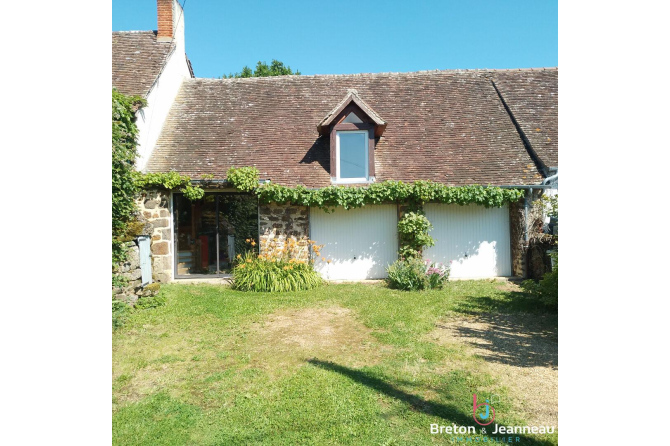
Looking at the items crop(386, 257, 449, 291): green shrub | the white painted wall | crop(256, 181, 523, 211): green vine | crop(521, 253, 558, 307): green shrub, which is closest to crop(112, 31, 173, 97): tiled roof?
the white painted wall

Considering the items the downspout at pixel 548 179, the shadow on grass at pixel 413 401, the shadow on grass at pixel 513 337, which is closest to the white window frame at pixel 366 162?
the downspout at pixel 548 179

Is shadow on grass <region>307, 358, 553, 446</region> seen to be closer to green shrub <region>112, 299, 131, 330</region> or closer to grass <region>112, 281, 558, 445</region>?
grass <region>112, 281, 558, 445</region>

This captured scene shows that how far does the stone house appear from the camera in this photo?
942cm

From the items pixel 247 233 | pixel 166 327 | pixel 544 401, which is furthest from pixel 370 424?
pixel 247 233

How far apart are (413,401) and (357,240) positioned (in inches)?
254

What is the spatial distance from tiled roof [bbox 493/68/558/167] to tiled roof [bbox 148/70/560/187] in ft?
1.13

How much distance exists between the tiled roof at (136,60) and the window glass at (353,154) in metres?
5.51

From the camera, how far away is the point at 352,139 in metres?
9.83

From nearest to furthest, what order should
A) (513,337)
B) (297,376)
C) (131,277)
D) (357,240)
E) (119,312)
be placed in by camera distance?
(297,376)
(513,337)
(119,312)
(131,277)
(357,240)

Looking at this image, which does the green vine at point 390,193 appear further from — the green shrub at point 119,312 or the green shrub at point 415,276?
the green shrub at point 119,312

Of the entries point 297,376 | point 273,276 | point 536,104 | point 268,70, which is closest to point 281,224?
point 273,276

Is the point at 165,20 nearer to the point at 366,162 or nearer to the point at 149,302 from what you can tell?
the point at 366,162
